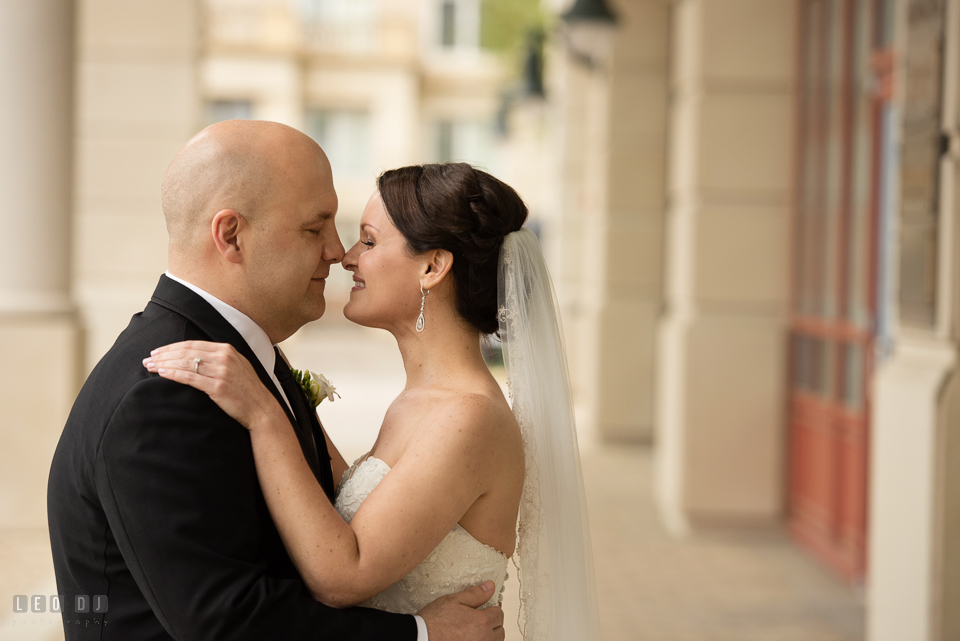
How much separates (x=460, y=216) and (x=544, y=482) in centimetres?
80

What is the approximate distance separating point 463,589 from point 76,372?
437cm

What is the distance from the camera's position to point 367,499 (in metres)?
2.12

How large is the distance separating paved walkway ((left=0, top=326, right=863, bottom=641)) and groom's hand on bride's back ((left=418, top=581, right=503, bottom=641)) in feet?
6.56

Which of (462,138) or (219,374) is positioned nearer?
(219,374)

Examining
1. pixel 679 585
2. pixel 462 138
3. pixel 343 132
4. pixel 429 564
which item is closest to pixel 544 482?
pixel 429 564

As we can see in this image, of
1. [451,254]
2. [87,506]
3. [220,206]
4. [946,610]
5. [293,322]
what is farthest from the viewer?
[946,610]

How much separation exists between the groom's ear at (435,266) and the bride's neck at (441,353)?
0.12 metres

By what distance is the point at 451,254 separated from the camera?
7.85ft

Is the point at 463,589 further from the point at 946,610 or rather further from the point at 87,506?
the point at 946,610

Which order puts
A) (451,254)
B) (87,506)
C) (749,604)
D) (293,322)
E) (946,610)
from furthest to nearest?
1. (749,604)
2. (946,610)
3. (451,254)
4. (293,322)
5. (87,506)

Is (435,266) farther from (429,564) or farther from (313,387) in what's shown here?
(429,564)

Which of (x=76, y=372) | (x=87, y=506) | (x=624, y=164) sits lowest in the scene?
(x=76, y=372)

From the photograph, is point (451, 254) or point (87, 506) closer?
point (87, 506)

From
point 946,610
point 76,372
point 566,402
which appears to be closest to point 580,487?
point 566,402
